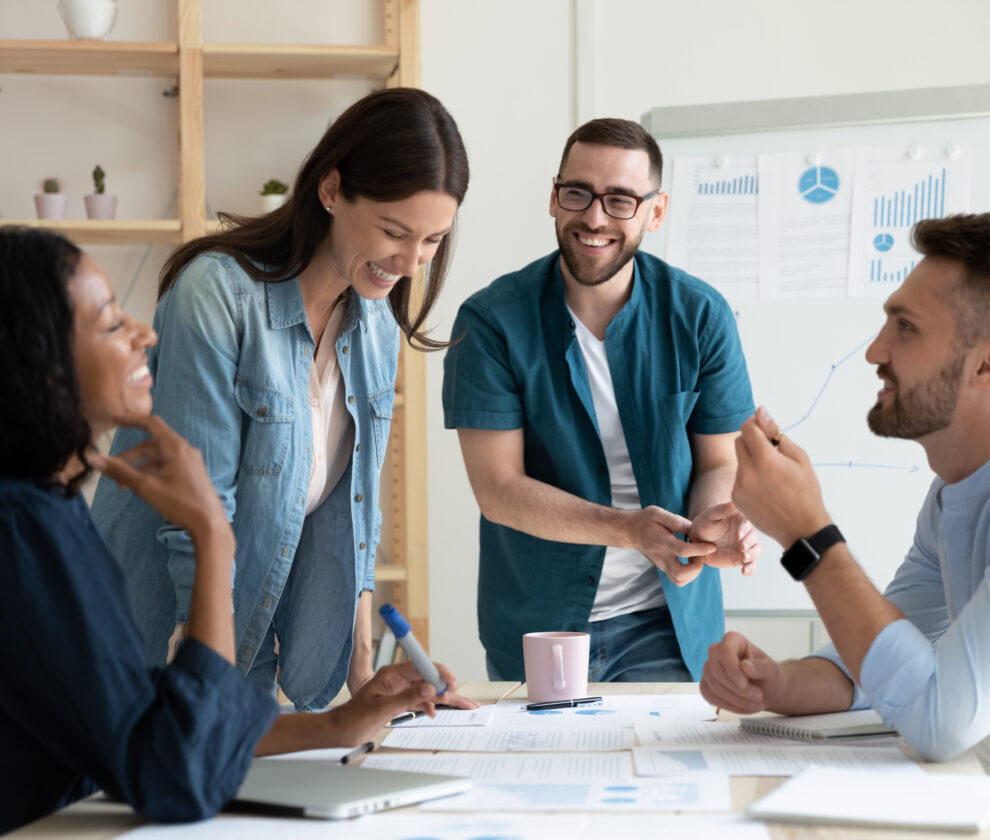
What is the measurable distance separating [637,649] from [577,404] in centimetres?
46

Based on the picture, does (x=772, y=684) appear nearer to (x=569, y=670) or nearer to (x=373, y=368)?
(x=569, y=670)

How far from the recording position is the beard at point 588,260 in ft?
6.75

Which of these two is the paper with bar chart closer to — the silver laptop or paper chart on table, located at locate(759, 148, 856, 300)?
paper chart on table, located at locate(759, 148, 856, 300)

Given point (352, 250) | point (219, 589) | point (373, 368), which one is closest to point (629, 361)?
point (373, 368)

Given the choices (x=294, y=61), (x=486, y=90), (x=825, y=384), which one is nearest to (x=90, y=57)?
(x=294, y=61)

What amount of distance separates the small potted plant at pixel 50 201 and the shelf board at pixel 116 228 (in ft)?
0.09

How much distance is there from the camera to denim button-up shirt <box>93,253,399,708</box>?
152cm

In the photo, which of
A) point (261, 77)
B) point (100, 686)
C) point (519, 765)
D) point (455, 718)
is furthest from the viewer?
point (261, 77)

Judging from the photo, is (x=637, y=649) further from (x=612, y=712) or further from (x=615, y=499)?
(x=612, y=712)

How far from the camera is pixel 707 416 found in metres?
2.11

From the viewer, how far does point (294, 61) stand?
313 cm

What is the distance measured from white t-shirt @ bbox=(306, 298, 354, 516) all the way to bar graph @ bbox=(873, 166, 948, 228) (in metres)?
1.51

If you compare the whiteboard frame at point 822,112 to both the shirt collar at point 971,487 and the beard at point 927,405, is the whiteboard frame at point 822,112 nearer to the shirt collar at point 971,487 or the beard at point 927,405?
the beard at point 927,405

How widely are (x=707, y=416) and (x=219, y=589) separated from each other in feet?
4.17
